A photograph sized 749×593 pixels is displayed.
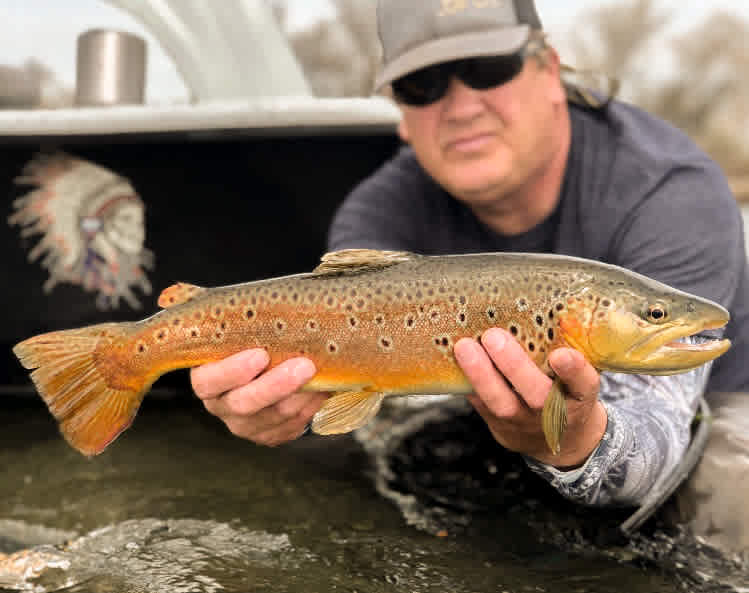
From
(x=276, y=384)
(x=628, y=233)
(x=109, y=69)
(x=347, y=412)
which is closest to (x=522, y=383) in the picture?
(x=347, y=412)

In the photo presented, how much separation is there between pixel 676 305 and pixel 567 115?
1468 mm

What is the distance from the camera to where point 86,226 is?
3.48m

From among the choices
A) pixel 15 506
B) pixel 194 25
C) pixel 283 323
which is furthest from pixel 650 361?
pixel 194 25

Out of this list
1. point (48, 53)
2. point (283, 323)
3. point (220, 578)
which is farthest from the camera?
point (48, 53)

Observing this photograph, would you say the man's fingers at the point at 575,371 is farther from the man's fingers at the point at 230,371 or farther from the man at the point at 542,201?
the man's fingers at the point at 230,371

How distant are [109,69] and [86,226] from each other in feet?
2.56

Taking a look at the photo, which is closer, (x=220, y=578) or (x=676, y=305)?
(x=676, y=305)

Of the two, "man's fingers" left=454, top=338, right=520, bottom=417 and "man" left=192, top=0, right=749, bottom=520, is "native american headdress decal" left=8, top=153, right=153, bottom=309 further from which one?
"man's fingers" left=454, top=338, right=520, bottom=417

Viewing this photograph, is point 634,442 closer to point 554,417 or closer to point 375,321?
point 554,417

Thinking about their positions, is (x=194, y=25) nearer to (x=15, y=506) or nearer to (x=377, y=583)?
(x=15, y=506)

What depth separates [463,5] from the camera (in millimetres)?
2666

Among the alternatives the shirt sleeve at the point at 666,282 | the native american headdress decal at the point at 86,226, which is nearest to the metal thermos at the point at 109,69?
the native american headdress decal at the point at 86,226

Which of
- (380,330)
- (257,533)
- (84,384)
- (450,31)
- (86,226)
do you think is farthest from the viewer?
(86,226)

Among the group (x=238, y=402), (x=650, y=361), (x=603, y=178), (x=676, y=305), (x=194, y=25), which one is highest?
(x=194, y=25)
